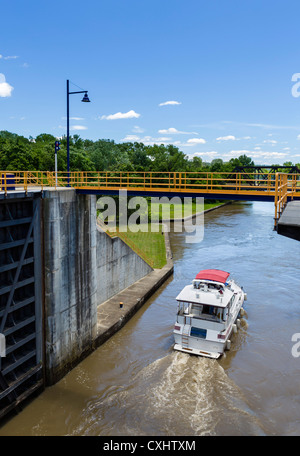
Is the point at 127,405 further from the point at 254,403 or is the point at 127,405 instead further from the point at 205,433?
the point at 254,403

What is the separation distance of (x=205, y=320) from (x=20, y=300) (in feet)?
25.4

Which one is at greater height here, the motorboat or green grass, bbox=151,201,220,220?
green grass, bbox=151,201,220,220

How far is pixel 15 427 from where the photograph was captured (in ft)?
37.0

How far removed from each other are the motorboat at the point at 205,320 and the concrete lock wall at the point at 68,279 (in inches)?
154

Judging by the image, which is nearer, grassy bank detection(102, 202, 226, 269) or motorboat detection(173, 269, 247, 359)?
motorboat detection(173, 269, 247, 359)

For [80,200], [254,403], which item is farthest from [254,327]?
[80,200]

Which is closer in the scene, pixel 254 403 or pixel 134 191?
pixel 254 403

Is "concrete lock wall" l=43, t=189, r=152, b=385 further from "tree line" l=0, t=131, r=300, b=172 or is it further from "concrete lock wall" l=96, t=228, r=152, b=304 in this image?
"tree line" l=0, t=131, r=300, b=172

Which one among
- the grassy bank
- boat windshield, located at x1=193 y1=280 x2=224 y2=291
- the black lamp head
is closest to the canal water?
boat windshield, located at x1=193 y1=280 x2=224 y2=291

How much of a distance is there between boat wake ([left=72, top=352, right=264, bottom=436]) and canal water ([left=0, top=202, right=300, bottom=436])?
0.11ft

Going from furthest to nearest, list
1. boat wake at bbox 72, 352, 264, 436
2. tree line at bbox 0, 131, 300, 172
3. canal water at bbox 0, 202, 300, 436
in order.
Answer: tree line at bbox 0, 131, 300, 172 → canal water at bbox 0, 202, 300, 436 → boat wake at bbox 72, 352, 264, 436

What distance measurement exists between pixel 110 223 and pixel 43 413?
3091 cm

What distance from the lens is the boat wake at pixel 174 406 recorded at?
37.1ft

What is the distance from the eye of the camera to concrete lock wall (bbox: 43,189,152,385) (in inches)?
496
